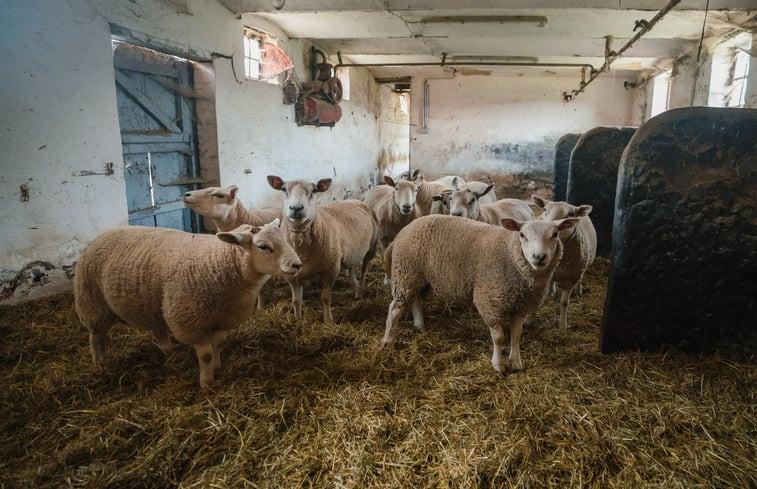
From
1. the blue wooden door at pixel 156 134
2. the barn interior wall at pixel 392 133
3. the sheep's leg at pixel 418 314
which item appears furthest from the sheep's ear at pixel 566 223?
the barn interior wall at pixel 392 133

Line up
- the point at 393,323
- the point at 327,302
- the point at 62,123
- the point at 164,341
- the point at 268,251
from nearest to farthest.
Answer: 1. the point at 268,251
2. the point at 164,341
3. the point at 393,323
4. the point at 62,123
5. the point at 327,302

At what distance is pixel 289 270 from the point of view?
115 inches

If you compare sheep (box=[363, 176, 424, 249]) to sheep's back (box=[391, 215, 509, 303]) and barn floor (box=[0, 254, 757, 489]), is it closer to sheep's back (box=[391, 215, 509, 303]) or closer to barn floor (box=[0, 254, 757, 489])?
sheep's back (box=[391, 215, 509, 303])

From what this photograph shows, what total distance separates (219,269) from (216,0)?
4.85m

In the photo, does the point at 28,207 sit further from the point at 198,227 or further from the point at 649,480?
the point at 649,480

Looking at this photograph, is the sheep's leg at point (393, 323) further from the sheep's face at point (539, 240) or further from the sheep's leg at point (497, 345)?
the sheep's face at point (539, 240)

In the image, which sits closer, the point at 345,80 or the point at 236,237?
the point at 236,237

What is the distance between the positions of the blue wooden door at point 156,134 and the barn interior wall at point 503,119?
953 centimetres

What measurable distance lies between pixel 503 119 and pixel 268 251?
12963 millimetres

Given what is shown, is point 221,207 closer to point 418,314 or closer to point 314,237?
point 314,237

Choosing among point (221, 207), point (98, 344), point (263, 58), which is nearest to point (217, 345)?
point (98, 344)

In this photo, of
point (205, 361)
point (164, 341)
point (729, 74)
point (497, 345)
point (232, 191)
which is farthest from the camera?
point (729, 74)

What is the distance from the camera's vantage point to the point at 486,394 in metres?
3.08

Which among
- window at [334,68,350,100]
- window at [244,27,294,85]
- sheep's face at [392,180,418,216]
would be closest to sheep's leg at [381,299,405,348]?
sheep's face at [392,180,418,216]
